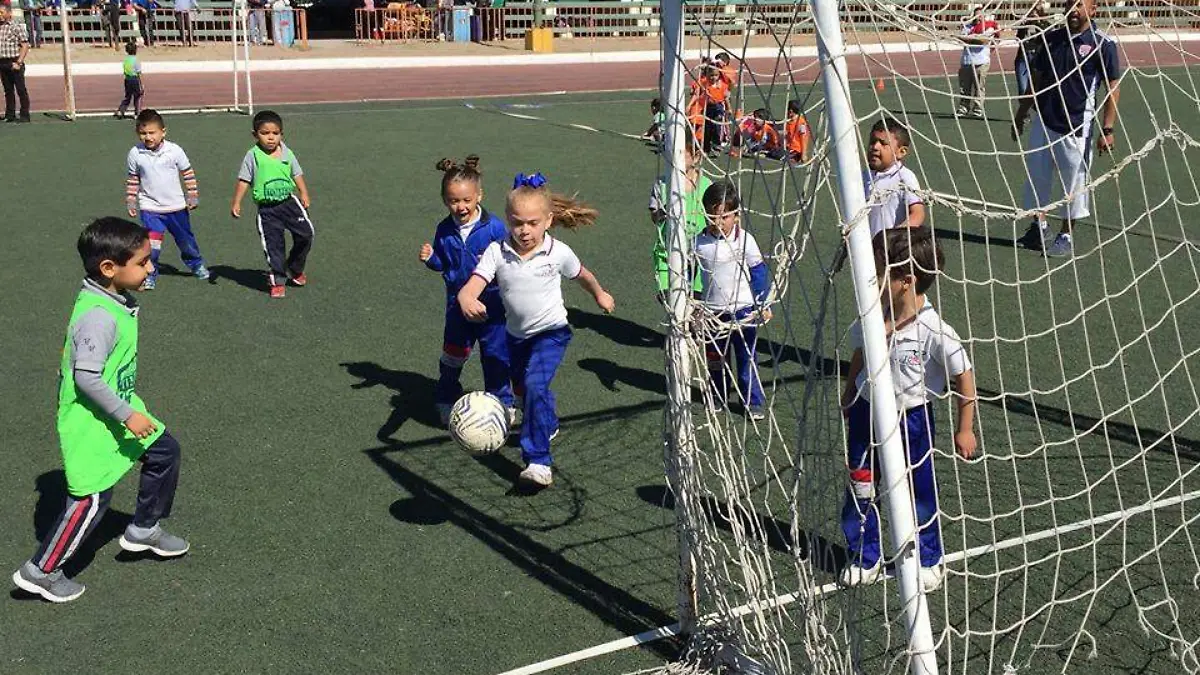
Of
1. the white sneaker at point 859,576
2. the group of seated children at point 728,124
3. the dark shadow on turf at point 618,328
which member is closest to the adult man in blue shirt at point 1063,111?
the dark shadow on turf at point 618,328

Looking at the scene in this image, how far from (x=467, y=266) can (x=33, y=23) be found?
30.0m

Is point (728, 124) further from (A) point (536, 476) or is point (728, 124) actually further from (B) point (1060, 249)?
(B) point (1060, 249)

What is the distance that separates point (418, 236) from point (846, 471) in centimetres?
869

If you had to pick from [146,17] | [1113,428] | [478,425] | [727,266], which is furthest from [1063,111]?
[146,17]

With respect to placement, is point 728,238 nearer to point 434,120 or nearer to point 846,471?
point 846,471

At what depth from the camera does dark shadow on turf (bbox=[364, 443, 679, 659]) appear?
5.40m

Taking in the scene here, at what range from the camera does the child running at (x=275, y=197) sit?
1005 cm

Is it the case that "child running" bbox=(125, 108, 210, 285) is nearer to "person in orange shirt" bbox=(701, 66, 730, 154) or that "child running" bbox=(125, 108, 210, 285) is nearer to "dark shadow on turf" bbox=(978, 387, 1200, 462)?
"person in orange shirt" bbox=(701, 66, 730, 154)

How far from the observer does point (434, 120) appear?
21141mm

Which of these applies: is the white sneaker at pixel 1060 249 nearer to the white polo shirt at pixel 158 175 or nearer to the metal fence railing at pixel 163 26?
the white polo shirt at pixel 158 175

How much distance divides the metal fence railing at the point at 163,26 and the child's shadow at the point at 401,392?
2685cm

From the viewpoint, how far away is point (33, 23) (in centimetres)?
3259

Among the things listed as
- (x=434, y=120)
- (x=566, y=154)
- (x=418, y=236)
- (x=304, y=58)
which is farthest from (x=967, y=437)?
(x=304, y=58)

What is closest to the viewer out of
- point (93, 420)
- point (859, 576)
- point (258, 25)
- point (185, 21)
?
point (859, 576)
